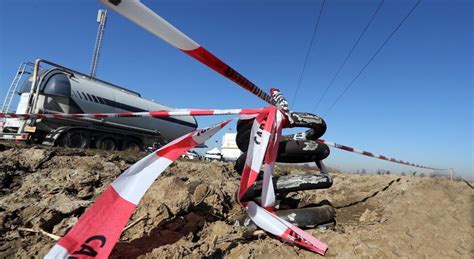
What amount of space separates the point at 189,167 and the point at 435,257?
238 inches

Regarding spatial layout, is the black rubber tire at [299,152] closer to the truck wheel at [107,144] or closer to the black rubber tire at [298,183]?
the black rubber tire at [298,183]

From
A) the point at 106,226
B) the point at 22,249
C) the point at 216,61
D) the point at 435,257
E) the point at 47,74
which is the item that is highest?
the point at 47,74

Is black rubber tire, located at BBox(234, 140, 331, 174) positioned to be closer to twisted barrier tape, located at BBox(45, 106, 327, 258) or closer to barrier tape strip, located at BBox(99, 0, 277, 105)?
twisted barrier tape, located at BBox(45, 106, 327, 258)

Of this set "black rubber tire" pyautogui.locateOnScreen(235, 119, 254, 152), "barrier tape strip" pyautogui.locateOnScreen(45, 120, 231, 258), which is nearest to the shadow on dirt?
"barrier tape strip" pyautogui.locateOnScreen(45, 120, 231, 258)

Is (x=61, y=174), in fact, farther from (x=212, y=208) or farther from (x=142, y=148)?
(x=142, y=148)

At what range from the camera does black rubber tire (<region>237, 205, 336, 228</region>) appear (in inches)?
147

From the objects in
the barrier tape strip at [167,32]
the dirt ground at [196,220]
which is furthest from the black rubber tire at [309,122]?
the barrier tape strip at [167,32]

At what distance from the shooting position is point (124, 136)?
44.1 feet

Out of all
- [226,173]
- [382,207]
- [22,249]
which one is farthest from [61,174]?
[382,207]

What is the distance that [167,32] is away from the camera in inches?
79.6

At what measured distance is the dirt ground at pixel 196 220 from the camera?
300 cm

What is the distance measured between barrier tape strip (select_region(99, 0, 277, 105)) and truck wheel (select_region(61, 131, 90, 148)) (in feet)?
33.9

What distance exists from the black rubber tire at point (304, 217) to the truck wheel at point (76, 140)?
9.44 m

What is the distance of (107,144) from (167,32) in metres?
11.9
